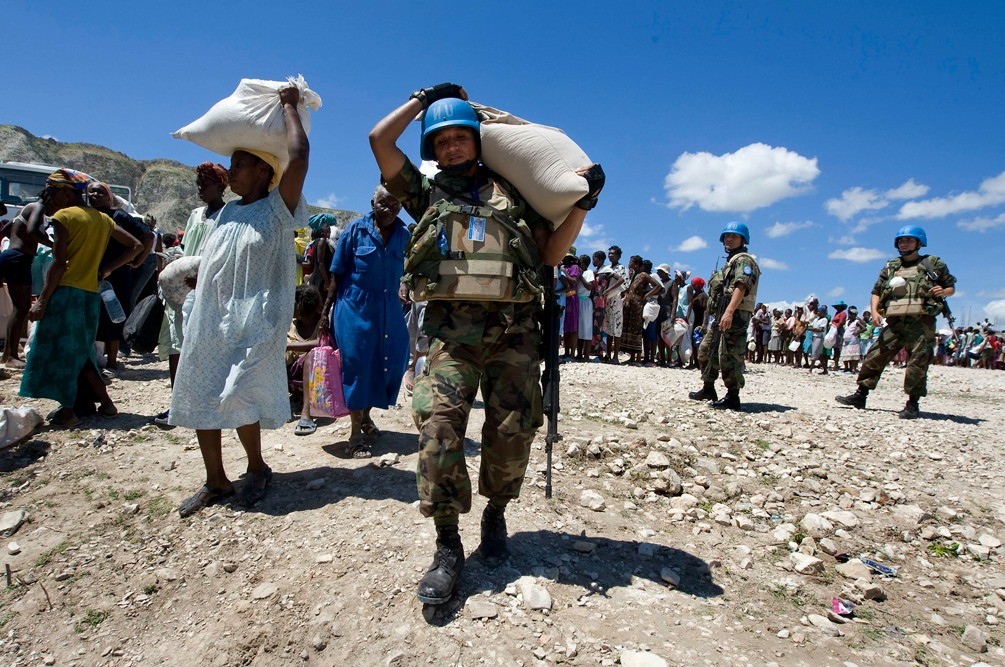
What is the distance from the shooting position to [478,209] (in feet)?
7.97

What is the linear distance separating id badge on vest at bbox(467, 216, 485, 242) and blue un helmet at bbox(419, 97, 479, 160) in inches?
16.3

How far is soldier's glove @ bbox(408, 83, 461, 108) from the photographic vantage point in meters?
2.52

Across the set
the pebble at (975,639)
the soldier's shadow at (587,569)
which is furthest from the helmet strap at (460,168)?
the pebble at (975,639)

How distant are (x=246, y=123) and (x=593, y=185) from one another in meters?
1.84

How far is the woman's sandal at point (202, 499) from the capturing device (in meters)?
3.07

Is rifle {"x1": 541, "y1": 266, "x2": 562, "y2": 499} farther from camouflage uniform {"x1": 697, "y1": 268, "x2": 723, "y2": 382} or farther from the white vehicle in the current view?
the white vehicle

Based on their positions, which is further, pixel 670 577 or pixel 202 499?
pixel 202 499

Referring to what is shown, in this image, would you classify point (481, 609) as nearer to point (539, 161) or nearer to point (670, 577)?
point (670, 577)

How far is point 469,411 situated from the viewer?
2398 mm

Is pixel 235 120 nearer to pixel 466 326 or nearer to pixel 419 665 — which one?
pixel 466 326

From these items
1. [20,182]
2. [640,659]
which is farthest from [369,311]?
[20,182]

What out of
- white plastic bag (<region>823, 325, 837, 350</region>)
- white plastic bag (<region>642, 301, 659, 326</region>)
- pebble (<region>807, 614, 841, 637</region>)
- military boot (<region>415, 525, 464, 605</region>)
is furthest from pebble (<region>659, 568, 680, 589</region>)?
white plastic bag (<region>823, 325, 837, 350</region>)

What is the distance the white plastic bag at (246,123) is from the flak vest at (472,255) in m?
1.14

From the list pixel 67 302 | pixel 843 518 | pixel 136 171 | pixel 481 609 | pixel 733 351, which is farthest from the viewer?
pixel 136 171
